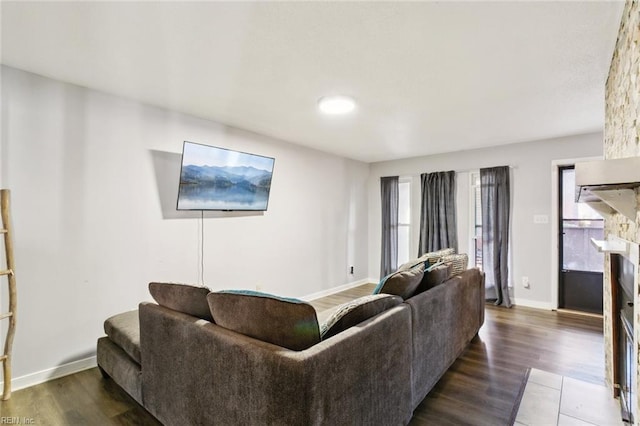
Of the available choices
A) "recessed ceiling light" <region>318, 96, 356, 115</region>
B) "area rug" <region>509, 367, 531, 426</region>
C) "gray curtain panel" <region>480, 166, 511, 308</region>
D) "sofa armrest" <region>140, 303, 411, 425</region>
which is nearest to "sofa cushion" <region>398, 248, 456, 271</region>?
"sofa armrest" <region>140, 303, 411, 425</region>

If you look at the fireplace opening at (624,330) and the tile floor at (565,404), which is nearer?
the fireplace opening at (624,330)

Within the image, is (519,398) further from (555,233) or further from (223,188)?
(223,188)

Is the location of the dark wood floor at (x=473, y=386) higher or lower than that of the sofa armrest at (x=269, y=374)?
lower

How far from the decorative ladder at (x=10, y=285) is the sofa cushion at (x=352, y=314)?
2176 millimetres

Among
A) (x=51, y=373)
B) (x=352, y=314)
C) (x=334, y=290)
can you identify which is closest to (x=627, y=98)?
(x=352, y=314)

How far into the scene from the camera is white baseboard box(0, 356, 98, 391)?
2.28m

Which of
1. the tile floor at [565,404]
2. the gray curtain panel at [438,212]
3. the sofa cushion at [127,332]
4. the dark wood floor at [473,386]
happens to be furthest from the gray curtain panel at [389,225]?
the sofa cushion at [127,332]

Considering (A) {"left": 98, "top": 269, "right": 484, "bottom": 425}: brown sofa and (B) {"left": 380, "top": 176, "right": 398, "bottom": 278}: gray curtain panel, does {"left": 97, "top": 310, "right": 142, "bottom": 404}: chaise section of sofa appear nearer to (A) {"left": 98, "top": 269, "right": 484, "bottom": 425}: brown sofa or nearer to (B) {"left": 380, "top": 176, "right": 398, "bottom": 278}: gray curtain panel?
(A) {"left": 98, "top": 269, "right": 484, "bottom": 425}: brown sofa

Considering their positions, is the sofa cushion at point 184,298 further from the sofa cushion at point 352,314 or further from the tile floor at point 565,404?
the tile floor at point 565,404

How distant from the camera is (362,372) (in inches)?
56.2

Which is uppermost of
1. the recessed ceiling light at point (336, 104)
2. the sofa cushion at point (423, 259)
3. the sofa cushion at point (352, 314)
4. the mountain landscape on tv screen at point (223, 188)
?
the recessed ceiling light at point (336, 104)

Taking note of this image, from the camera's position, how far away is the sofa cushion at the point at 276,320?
1337 mm

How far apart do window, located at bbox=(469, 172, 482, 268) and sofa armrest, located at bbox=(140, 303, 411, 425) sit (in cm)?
353

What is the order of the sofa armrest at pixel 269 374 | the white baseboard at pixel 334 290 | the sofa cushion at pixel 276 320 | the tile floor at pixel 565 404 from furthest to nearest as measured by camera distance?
the white baseboard at pixel 334 290 → the tile floor at pixel 565 404 → the sofa cushion at pixel 276 320 → the sofa armrest at pixel 269 374
